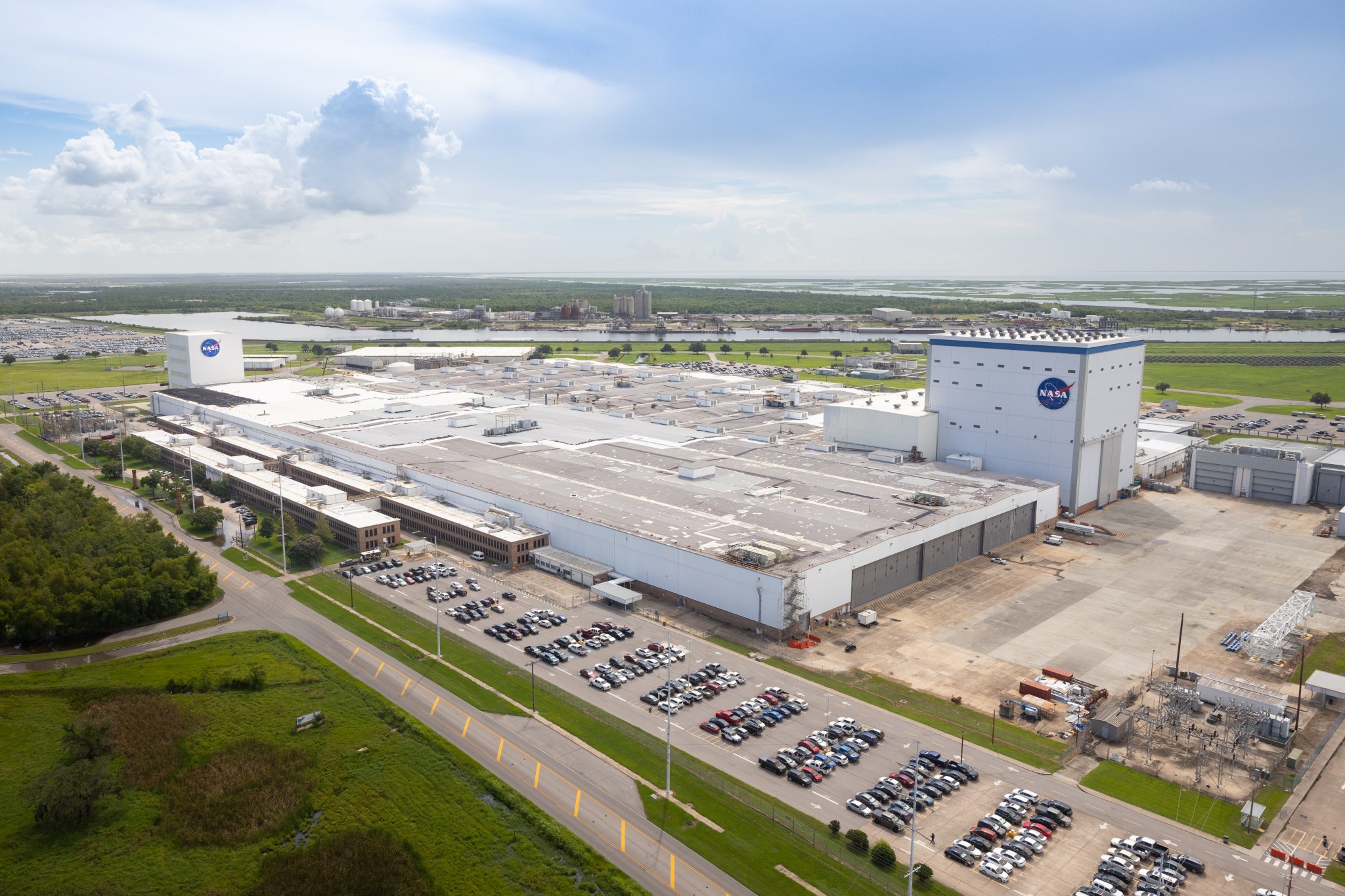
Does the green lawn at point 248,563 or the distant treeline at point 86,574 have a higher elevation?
the distant treeline at point 86,574

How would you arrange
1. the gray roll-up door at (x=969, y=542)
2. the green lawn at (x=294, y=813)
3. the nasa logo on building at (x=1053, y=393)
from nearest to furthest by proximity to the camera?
the green lawn at (x=294, y=813) < the gray roll-up door at (x=969, y=542) < the nasa logo on building at (x=1053, y=393)

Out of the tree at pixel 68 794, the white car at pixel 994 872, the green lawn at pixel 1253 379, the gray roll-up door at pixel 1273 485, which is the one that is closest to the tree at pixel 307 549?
the tree at pixel 68 794

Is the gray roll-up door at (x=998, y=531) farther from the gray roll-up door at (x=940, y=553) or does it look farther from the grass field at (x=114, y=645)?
the grass field at (x=114, y=645)

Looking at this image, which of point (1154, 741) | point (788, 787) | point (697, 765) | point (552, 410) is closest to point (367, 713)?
point (697, 765)

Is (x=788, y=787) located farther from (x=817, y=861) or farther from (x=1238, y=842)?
(x=1238, y=842)

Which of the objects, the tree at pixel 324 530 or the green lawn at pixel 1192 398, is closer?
the tree at pixel 324 530

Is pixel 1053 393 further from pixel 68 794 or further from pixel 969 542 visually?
pixel 68 794

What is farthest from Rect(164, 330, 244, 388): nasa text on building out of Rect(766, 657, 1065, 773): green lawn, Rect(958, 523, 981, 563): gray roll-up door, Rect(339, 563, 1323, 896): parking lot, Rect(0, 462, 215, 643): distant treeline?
Rect(766, 657, 1065, 773): green lawn

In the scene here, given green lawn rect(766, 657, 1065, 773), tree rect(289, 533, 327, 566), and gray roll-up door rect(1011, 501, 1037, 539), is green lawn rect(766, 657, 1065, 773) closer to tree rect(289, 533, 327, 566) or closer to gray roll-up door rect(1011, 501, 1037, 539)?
gray roll-up door rect(1011, 501, 1037, 539)
